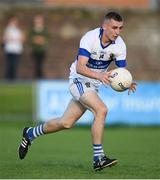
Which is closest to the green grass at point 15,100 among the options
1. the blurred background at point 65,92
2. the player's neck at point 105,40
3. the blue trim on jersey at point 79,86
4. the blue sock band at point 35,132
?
the blurred background at point 65,92

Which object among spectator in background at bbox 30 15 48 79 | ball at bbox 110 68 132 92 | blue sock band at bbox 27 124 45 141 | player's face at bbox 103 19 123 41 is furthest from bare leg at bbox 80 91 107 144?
spectator in background at bbox 30 15 48 79

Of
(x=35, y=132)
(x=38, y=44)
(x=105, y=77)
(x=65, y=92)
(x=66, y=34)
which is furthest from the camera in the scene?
(x=66, y=34)

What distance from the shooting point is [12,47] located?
2775 cm

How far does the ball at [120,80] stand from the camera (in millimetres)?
12859

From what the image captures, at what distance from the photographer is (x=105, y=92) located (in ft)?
77.9

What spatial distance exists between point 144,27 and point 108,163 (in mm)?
20015

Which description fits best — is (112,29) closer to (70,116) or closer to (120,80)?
(120,80)

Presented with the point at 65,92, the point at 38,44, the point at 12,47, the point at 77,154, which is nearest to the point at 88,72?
the point at 77,154

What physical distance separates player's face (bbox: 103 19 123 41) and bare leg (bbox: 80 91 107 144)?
2.97ft

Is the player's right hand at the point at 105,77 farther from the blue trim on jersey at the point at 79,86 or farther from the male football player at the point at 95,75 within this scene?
the blue trim on jersey at the point at 79,86

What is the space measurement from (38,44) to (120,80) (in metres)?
15.3

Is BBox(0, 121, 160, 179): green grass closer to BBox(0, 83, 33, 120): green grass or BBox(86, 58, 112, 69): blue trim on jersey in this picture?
BBox(0, 83, 33, 120): green grass

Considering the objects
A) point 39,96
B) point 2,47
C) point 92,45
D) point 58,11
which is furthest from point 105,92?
point 92,45

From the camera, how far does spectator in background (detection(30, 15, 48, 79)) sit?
27406 millimetres
